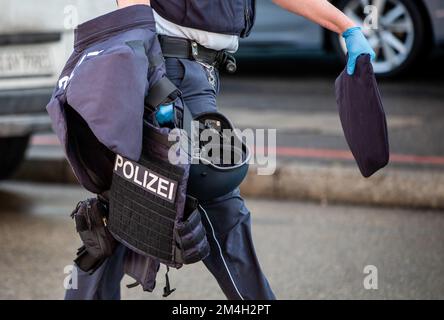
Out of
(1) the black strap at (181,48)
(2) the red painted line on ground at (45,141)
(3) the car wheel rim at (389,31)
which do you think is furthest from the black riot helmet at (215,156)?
(3) the car wheel rim at (389,31)

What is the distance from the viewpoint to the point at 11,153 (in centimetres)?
591

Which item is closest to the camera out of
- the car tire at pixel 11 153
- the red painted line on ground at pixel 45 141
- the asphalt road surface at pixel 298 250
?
the asphalt road surface at pixel 298 250

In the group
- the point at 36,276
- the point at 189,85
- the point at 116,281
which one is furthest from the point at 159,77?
the point at 36,276

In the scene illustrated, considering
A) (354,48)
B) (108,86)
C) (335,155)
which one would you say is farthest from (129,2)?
(335,155)

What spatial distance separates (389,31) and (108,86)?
20.3ft

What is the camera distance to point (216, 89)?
3.14 metres

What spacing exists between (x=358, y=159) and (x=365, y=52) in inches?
12.3

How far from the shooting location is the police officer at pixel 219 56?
296 centimetres

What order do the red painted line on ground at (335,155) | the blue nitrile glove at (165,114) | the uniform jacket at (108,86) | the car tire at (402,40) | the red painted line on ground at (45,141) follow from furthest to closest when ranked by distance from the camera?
the car tire at (402,40), the red painted line on ground at (45,141), the red painted line on ground at (335,155), the blue nitrile glove at (165,114), the uniform jacket at (108,86)

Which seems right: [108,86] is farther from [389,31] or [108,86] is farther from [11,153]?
[389,31]

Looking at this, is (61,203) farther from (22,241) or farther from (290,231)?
(290,231)

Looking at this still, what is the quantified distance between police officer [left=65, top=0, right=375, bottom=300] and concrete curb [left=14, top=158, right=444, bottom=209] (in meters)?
2.59

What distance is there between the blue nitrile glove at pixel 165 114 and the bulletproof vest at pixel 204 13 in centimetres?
28

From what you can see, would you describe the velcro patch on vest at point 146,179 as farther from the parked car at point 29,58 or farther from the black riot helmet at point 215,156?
the parked car at point 29,58
